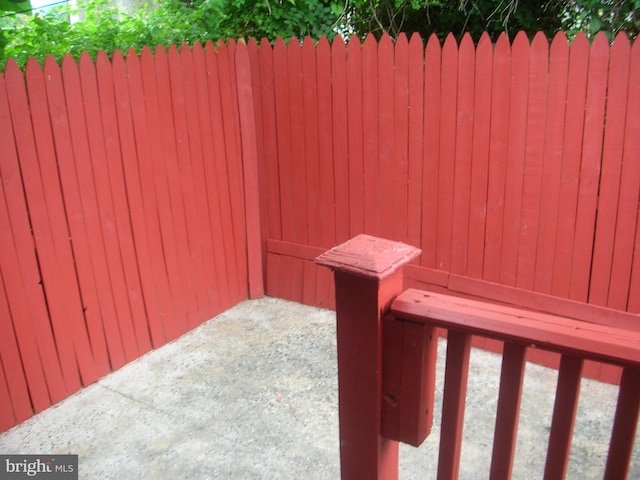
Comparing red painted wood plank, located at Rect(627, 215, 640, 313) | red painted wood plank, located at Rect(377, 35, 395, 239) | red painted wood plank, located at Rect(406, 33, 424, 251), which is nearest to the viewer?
red painted wood plank, located at Rect(627, 215, 640, 313)

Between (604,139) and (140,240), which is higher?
(604,139)

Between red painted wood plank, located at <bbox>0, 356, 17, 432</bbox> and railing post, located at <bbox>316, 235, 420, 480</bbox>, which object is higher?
railing post, located at <bbox>316, 235, 420, 480</bbox>

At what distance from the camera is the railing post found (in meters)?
1.52

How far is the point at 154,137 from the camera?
12.9 ft

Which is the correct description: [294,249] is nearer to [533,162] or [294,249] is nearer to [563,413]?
[533,162]

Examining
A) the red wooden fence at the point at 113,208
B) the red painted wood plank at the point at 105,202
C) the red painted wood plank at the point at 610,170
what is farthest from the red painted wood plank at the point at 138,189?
the red painted wood plank at the point at 610,170

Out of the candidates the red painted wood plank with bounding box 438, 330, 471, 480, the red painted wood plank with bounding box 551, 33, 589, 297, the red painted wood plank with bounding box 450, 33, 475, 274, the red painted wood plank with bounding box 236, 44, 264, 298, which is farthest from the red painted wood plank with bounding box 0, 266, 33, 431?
the red painted wood plank with bounding box 551, 33, 589, 297

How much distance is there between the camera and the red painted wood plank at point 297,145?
435cm

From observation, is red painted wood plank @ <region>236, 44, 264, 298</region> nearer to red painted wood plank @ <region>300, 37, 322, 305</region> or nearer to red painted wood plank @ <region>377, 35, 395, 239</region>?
red painted wood plank @ <region>300, 37, 322, 305</region>

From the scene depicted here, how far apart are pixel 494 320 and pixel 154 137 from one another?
10.4ft

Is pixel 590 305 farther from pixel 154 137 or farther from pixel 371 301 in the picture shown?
pixel 154 137

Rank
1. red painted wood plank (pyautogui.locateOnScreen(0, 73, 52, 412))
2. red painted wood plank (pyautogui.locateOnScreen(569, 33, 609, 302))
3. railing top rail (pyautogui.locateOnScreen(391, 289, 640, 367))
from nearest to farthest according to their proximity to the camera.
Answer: railing top rail (pyautogui.locateOnScreen(391, 289, 640, 367))
red painted wood plank (pyautogui.locateOnScreen(0, 73, 52, 412))
red painted wood plank (pyautogui.locateOnScreen(569, 33, 609, 302))

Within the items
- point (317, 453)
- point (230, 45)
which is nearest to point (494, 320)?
point (317, 453)

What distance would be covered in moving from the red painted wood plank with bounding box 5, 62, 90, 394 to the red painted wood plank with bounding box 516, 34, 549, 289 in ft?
9.71
